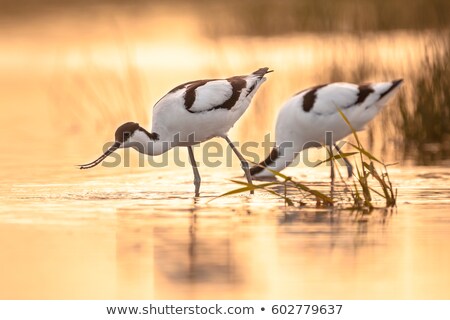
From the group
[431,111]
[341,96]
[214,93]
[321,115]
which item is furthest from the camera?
[431,111]

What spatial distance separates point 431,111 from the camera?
12.5 meters

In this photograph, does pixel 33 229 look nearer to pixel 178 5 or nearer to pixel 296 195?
pixel 296 195

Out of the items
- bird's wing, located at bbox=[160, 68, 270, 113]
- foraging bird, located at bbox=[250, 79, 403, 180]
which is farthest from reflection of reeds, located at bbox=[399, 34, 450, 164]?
bird's wing, located at bbox=[160, 68, 270, 113]

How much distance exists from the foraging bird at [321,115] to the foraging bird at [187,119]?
44 centimetres

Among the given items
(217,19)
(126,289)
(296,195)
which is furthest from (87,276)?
(217,19)

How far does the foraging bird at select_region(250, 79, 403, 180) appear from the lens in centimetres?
1055

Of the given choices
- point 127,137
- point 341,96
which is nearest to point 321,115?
point 341,96

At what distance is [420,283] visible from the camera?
672 centimetres

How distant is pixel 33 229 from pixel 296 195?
7.47 feet

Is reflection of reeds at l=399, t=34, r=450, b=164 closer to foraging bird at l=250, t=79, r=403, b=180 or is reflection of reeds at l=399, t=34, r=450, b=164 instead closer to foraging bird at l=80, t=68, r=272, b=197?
foraging bird at l=250, t=79, r=403, b=180

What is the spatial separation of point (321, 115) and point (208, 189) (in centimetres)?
118

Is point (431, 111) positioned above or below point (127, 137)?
above

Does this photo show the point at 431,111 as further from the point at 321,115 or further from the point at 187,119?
the point at 187,119

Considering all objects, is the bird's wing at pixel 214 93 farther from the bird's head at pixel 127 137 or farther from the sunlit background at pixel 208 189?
the sunlit background at pixel 208 189
